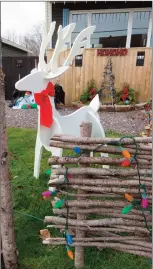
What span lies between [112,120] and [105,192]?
5.24 metres

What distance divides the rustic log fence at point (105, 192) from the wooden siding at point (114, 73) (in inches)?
279

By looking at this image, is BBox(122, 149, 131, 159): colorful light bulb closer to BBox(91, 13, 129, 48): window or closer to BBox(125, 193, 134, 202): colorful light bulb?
BBox(125, 193, 134, 202): colorful light bulb

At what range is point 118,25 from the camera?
31.4 ft

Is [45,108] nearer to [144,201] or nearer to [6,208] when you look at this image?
[6,208]

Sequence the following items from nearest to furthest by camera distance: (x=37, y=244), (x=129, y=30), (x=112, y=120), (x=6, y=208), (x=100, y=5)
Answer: (x=6, y=208) < (x=37, y=244) < (x=112, y=120) < (x=100, y=5) < (x=129, y=30)

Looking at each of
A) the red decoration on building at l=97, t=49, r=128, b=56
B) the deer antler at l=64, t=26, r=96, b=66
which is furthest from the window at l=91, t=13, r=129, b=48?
the deer antler at l=64, t=26, r=96, b=66

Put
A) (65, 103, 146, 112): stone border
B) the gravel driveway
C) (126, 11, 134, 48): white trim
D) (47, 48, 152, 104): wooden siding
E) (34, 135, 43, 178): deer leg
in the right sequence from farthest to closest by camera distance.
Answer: (126, 11, 134, 48): white trim < (47, 48, 152, 104): wooden siding < (65, 103, 146, 112): stone border < the gravel driveway < (34, 135, 43, 178): deer leg

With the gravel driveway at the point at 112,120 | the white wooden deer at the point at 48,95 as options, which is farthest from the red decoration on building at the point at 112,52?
the white wooden deer at the point at 48,95

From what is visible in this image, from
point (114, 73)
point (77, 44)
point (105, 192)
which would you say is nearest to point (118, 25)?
point (114, 73)

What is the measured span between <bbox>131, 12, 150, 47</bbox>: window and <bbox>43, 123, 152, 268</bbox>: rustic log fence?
9.21 m

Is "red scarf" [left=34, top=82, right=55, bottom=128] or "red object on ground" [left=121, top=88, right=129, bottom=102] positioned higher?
"red object on ground" [left=121, top=88, right=129, bottom=102]

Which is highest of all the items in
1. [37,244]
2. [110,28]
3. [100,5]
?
[100,5]

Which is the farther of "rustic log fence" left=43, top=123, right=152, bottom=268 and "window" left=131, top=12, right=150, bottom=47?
"window" left=131, top=12, right=150, bottom=47

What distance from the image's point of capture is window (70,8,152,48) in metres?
9.27
